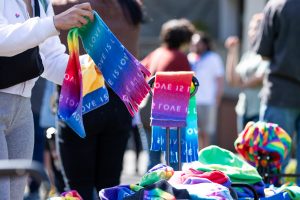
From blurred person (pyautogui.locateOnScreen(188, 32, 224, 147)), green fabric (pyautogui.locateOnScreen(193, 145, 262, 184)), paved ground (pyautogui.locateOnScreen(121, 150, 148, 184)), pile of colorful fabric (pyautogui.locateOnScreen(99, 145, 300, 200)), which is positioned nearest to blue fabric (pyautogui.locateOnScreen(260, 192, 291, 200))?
pile of colorful fabric (pyautogui.locateOnScreen(99, 145, 300, 200))

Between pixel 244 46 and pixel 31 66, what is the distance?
449 inches

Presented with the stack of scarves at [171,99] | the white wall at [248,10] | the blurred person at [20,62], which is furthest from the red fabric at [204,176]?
the white wall at [248,10]

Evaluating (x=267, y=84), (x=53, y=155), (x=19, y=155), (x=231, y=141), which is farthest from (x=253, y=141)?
(x=231, y=141)

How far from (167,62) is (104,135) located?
216cm

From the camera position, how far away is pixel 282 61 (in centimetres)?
624

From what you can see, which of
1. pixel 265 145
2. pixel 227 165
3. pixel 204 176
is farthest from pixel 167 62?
pixel 204 176

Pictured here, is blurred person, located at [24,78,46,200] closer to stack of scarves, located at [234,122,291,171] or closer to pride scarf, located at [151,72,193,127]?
stack of scarves, located at [234,122,291,171]

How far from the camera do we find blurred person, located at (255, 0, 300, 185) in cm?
620

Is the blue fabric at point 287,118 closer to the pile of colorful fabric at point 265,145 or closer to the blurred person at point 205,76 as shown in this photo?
the pile of colorful fabric at point 265,145

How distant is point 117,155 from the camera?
523 cm

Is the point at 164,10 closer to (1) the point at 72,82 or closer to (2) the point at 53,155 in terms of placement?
(2) the point at 53,155

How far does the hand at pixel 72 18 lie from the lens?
381 centimetres

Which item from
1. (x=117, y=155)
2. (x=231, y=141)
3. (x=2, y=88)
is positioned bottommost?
(x=231, y=141)

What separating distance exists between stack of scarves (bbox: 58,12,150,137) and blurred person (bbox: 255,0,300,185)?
7.17 ft
